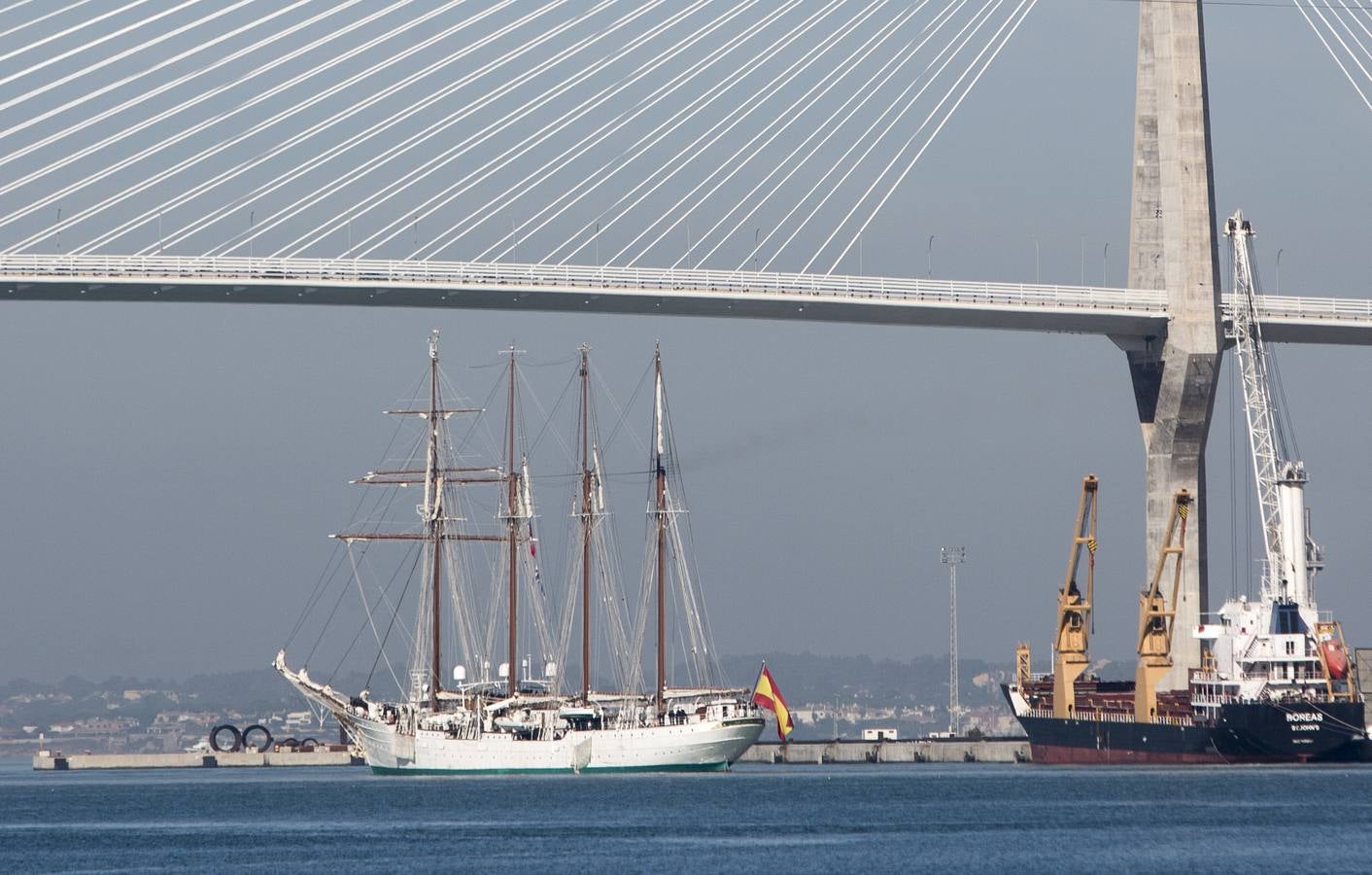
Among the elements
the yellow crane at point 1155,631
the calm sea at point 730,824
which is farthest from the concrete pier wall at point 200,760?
the yellow crane at point 1155,631

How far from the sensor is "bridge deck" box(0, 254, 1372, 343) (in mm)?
49469

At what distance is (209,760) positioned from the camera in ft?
262

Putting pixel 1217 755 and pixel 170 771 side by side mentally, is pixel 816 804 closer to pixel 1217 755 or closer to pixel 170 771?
pixel 1217 755

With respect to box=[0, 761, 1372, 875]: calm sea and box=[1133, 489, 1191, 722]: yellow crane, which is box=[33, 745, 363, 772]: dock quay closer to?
box=[0, 761, 1372, 875]: calm sea

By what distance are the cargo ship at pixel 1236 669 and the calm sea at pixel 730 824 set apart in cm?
115

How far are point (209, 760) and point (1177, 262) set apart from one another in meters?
38.5

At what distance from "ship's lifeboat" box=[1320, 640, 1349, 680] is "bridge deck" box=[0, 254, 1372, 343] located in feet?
24.3

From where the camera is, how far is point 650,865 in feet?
107

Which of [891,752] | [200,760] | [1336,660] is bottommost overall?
[200,760]

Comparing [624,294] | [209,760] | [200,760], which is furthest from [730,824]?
[200,760]

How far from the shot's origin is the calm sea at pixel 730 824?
1309 inches

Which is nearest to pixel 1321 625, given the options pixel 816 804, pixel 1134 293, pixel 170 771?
pixel 1134 293

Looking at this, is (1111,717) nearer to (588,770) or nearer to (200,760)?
(588,770)

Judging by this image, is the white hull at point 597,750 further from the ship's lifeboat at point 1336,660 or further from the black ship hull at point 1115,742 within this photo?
the ship's lifeboat at point 1336,660
